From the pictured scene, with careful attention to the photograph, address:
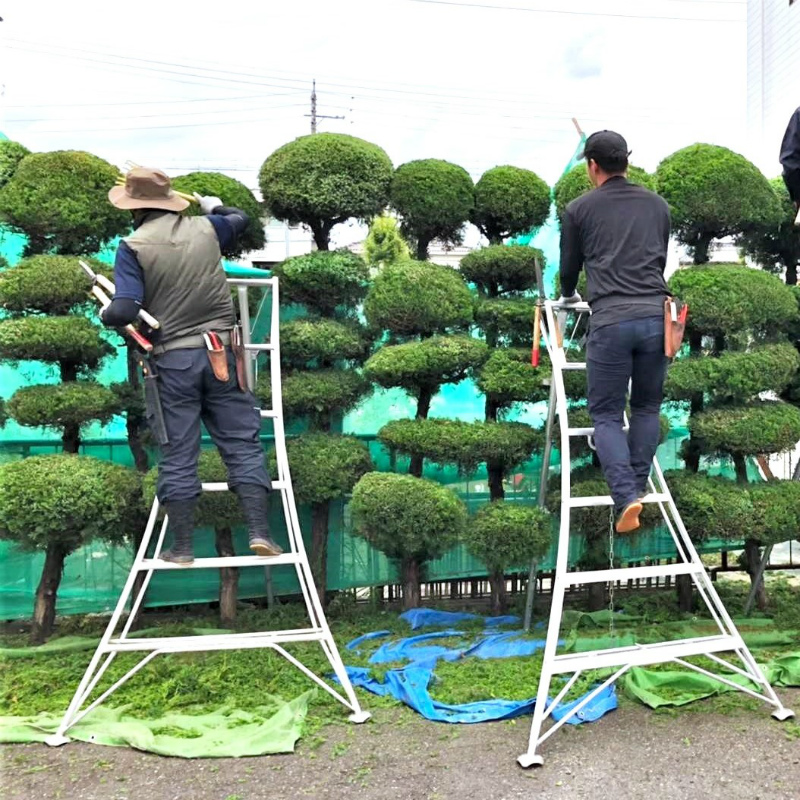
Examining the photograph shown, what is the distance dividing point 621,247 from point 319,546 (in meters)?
2.55

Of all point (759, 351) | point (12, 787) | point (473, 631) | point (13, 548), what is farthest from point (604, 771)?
point (13, 548)

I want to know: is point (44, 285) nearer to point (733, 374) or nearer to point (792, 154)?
point (792, 154)

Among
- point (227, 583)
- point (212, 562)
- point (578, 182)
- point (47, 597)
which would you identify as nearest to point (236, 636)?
point (212, 562)

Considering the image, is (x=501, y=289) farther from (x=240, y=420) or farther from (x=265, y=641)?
(x=265, y=641)

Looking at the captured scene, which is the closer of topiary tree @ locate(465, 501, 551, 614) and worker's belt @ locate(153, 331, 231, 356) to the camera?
worker's belt @ locate(153, 331, 231, 356)

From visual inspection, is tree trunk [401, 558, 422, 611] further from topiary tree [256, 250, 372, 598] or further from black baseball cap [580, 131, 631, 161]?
black baseball cap [580, 131, 631, 161]

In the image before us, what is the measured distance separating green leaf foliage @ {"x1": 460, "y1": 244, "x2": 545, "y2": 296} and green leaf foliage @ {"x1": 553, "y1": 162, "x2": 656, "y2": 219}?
33cm

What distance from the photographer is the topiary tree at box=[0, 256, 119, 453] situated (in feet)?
13.3

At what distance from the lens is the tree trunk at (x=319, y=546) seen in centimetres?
454

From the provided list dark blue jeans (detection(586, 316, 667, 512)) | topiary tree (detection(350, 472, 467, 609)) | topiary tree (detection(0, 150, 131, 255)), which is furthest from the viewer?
topiary tree (detection(0, 150, 131, 255))

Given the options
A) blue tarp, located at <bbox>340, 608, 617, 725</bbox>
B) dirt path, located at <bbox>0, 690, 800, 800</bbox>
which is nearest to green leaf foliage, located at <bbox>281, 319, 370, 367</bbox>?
blue tarp, located at <bbox>340, 608, 617, 725</bbox>

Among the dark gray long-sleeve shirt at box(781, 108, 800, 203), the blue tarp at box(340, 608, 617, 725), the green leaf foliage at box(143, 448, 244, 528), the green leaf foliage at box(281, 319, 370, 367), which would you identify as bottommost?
the blue tarp at box(340, 608, 617, 725)

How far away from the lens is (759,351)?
4445mm

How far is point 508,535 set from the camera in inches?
158
